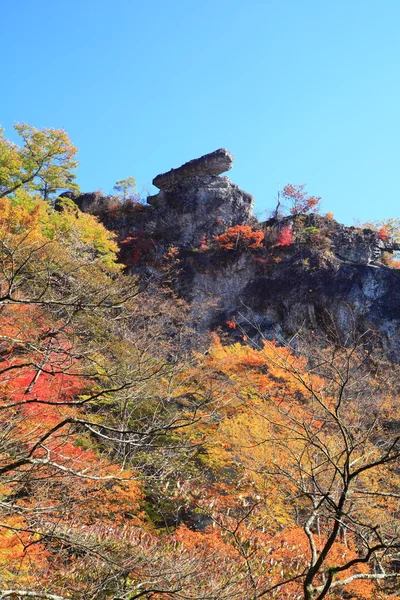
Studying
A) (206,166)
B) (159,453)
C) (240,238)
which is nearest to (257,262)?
(240,238)

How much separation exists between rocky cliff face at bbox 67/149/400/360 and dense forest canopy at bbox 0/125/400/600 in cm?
220

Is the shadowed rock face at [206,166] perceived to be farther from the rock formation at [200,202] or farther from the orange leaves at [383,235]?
the orange leaves at [383,235]

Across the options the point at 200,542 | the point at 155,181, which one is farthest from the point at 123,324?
the point at 155,181

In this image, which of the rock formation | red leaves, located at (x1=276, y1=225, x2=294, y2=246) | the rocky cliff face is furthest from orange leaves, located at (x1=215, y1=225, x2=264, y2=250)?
the rock formation

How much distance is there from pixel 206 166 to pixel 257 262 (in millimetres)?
9334

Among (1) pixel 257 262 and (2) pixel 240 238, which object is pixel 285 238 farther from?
(2) pixel 240 238

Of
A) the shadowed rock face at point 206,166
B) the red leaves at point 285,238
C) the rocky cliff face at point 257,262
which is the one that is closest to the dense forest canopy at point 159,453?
the rocky cliff face at point 257,262

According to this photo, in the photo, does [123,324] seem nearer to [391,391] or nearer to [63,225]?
[63,225]

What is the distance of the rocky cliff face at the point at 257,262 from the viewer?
24516 millimetres

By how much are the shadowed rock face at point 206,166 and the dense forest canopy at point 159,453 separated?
10644 mm

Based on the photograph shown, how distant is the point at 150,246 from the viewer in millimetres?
30578

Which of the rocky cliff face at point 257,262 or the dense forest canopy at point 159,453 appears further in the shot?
the rocky cliff face at point 257,262

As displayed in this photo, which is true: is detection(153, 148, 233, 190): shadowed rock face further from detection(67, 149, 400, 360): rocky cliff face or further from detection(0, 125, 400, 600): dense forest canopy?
detection(0, 125, 400, 600): dense forest canopy

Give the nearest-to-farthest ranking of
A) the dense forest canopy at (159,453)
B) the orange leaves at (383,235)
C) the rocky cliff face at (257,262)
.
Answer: the dense forest canopy at (159,453) < the rocky cliff face at (257,262) < the orange leaves at (383,235)
